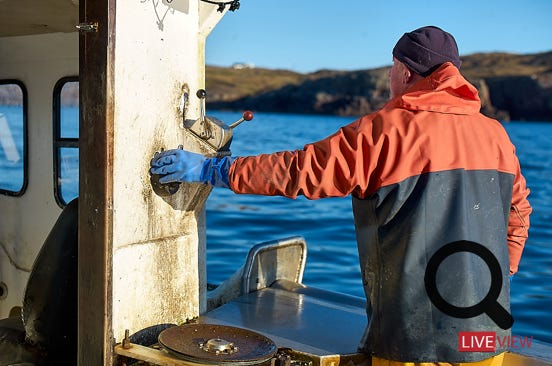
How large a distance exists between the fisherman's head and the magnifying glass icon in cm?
82

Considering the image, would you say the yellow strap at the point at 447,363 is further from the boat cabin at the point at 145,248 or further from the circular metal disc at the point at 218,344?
the circular metal disc at the point at 218,344

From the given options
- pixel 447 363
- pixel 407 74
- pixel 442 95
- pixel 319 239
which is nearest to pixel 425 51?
pixel 407 74

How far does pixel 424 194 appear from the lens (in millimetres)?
3252

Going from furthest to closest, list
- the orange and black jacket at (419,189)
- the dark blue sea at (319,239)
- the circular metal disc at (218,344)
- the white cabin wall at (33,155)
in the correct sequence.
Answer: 1. the dark blue sea at (319,239)
2. the white cabin wall at (33,155)
3. the circular metal disc at (218,344)
4. the orange and black jacket at (419,189)

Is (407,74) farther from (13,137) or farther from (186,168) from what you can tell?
(13,137)

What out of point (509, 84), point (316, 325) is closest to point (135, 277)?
point (316, 325)

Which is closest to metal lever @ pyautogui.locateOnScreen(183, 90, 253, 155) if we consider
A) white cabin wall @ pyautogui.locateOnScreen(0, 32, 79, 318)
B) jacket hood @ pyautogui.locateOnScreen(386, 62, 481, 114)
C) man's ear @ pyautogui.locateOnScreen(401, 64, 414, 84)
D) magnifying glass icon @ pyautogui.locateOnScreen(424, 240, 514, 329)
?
man's ear @ pyautogui.locateOnScreen(401, 64, 414, 84)

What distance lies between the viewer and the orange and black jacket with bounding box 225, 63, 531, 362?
10.7ft

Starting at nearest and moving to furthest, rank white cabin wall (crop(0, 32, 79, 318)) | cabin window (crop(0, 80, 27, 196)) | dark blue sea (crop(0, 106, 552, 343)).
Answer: white cabin wall (crop(0, 32, 79, 318)) → cabin window (crop(0, 80, 27, 196)) → dark blue sea (crop(0, 106, 552, 343))

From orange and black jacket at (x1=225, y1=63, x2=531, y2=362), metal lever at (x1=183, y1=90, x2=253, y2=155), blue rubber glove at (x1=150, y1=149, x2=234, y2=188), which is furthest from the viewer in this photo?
metal lever at (x1=183, y1=90, x2=253, y2=155)

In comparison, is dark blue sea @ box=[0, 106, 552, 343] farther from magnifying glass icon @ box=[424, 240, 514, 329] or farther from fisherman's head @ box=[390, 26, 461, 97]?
magnifying glass icon @ box=[424, 240, 514, 329]

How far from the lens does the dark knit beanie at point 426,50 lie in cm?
344

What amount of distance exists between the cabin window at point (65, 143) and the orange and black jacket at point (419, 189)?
2.76m

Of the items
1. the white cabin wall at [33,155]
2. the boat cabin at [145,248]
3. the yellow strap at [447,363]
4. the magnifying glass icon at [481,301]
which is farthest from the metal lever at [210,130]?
the white cabin wall at [33,155]
